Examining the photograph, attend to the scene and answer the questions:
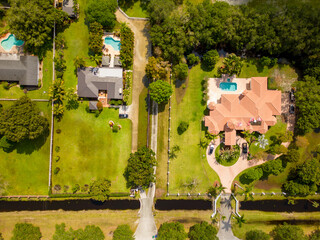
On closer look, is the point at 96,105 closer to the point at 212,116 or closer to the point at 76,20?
the point at 76,20

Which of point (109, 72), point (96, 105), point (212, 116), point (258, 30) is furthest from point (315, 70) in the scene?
point (96, 105)

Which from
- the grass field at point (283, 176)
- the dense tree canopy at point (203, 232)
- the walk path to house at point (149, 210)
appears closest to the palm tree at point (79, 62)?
the walk path to house at point (149, 210)

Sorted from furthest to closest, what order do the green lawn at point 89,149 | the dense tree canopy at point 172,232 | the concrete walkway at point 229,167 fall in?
the concrete walkway at point 229,167 → the green lawn at point 89,149 → the dense tree canopy at point 172,232

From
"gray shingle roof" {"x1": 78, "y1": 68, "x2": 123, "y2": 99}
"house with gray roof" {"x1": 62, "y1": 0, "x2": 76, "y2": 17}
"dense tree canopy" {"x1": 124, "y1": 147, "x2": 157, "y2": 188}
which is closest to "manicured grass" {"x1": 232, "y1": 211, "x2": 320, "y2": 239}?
"dense tree canopy" {"x1": 124, "y1": 147, "x2": 157, "y2": 188}

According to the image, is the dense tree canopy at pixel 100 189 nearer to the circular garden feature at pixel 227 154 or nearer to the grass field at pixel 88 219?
the grass field at pixel 88 219

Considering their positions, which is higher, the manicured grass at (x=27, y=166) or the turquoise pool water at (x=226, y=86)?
the turquoise pool water at (x=226, y=86)

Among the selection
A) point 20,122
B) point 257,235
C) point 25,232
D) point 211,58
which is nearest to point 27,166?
point 20,122

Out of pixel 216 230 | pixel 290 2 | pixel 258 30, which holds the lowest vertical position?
pixel 216 230
